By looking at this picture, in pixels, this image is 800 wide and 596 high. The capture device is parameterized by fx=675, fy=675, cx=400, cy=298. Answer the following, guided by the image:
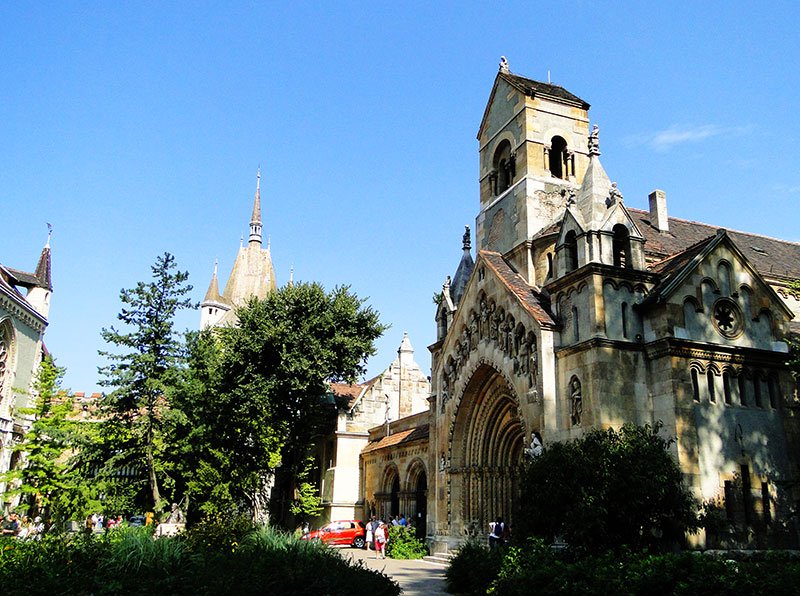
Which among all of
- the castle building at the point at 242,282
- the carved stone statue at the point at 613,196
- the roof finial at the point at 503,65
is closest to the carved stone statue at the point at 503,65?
the roof finial at the point at 503,65

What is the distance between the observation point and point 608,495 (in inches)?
640

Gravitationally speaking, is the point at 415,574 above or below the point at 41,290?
below

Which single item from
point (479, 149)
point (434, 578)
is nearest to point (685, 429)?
point (434, 578)

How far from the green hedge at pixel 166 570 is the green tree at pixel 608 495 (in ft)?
14.9

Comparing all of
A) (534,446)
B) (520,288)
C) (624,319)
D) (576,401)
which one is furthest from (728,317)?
(534,446)

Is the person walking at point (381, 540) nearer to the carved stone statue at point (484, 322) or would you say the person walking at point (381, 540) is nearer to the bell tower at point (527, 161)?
the carved stone statue at point (484, 322)

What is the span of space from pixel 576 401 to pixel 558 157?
13.0 metres

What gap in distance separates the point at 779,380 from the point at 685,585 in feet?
42.6

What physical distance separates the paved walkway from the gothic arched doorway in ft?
7.49

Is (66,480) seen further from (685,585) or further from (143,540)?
(685,585)

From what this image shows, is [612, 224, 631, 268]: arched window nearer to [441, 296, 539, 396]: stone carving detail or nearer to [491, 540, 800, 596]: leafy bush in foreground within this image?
[441, 296, 539, 396]: stone carving detail

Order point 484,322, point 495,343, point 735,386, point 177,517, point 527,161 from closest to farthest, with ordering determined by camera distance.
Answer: point 735,386 < point 495,343 < point 484,322 < point 527,161 < point 177,517

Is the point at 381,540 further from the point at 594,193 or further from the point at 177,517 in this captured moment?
the point at 594,193

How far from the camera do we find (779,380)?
2134 centimetres
